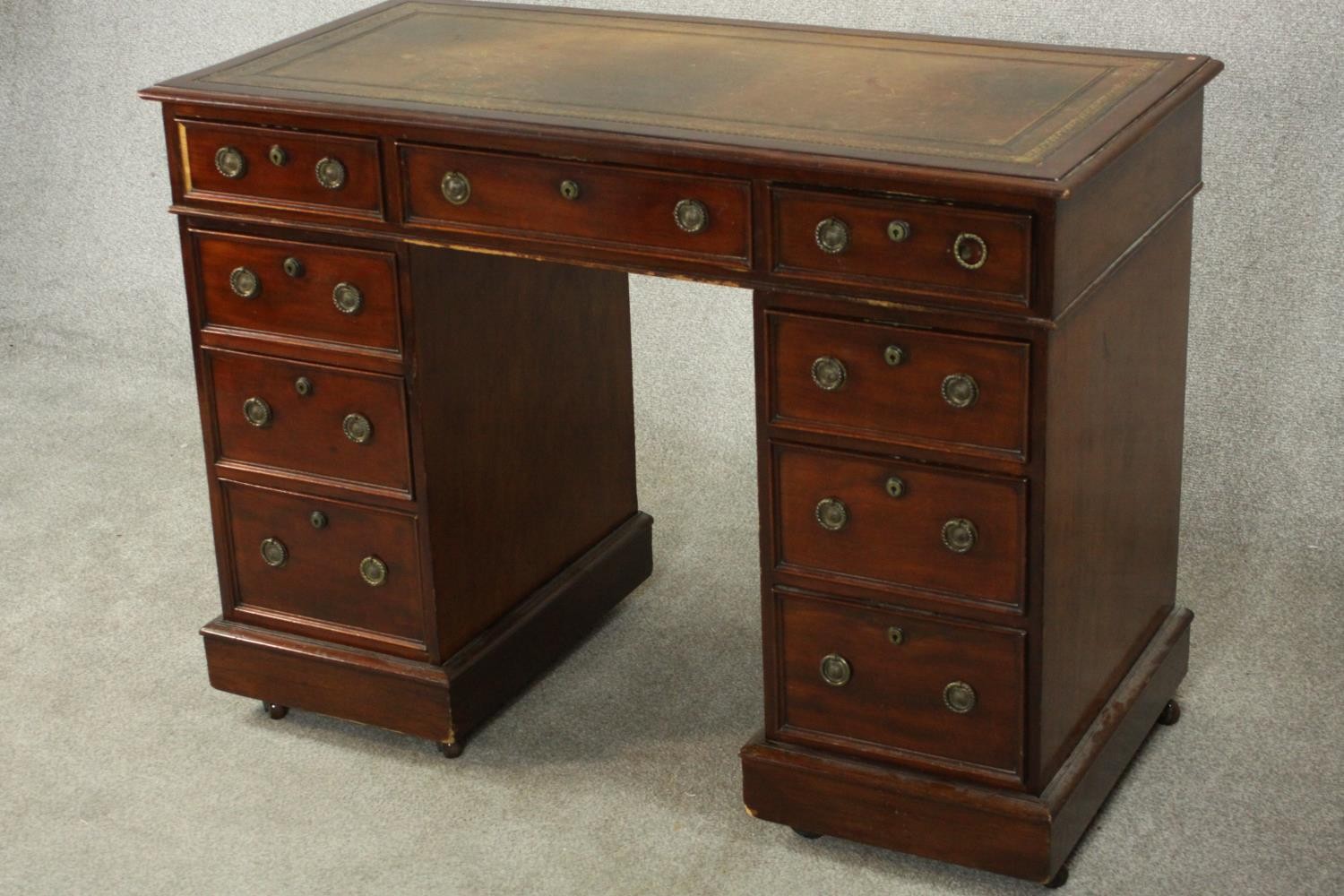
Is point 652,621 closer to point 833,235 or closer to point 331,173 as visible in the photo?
point 331,173

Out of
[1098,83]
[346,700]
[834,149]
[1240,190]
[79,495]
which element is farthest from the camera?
[79,495]

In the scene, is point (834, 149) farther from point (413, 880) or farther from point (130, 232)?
point (130, 232)

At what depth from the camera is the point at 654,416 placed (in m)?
3.99

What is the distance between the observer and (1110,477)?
266 centimetres

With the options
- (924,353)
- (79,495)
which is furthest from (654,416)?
(924,353)

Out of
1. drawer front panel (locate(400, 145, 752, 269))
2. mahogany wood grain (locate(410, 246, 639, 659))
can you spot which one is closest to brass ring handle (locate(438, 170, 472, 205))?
drawer front panel (locate(400, 145, 752, 269))

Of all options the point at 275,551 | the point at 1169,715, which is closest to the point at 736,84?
the point at 275,551

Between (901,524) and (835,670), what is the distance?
234 millimetres

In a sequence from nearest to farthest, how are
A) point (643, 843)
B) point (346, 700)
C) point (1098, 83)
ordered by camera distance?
point (1098, 83) < point (643, 843) < point (346, 700)

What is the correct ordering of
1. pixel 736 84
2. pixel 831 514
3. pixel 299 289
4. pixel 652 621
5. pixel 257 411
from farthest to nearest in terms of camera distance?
pixel 652 621, pixel 257 411, pixel 299 289, pixel 736 84, pixel 831 514

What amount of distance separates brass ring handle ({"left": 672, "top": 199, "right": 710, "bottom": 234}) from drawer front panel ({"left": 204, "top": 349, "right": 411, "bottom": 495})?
0.52 meters

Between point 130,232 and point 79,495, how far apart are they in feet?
2.85

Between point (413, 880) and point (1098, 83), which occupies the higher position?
point (1098, 83)

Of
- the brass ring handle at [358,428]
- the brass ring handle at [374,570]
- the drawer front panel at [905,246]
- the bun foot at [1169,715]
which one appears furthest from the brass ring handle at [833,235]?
the bun foot at [1169,715]
